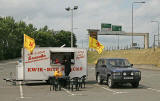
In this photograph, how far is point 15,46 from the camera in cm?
8669

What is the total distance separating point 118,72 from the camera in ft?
55.1

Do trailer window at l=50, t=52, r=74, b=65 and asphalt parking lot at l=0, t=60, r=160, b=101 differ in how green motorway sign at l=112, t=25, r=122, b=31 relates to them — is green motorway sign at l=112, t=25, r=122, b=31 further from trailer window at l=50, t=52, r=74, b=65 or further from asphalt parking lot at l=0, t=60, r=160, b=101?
asphalt parking lot at l=0, t=60, r=160, b=101

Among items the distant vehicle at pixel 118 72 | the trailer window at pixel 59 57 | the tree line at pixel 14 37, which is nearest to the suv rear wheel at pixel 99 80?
the distant vehicle at pixel 118 72

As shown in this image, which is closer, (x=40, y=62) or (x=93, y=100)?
(x=93, y=100)

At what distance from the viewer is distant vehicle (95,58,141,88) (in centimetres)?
1678

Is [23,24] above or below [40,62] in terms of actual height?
above

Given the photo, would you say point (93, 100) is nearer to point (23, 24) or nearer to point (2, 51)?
point (2, 51)

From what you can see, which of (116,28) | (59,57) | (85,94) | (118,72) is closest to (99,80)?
(118,72)

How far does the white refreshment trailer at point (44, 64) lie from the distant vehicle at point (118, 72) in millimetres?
1521

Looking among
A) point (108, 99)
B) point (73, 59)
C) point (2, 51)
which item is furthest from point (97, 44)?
point (2, 51)

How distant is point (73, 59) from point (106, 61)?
2.62 meters

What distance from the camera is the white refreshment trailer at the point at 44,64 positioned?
18.9m

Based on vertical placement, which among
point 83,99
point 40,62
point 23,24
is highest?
point 23,24

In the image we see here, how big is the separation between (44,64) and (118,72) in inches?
197
